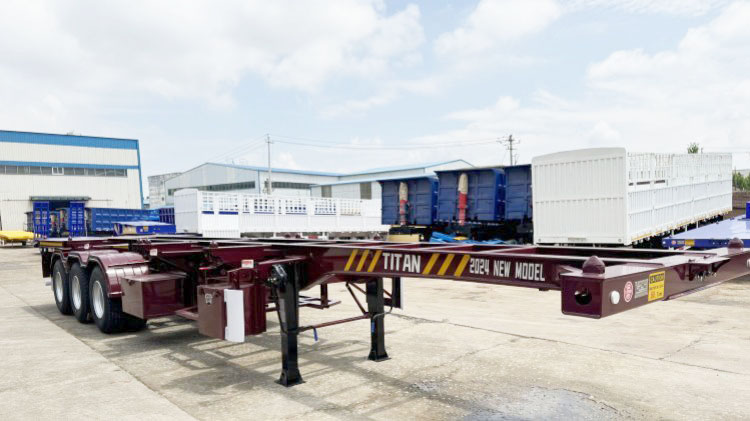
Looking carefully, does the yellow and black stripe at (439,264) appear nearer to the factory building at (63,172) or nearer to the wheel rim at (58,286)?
the wheel rim at (58,286)

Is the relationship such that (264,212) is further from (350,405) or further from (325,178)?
(325,178)

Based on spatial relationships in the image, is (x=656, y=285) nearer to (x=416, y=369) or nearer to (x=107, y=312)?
(x=416, y=369)

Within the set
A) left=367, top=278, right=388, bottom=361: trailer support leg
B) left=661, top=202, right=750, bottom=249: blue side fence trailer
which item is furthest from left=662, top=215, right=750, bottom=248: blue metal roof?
left=367, top=278, right=388, bottom=361: trailer support leg

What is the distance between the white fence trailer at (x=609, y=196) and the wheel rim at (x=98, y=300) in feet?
33.4

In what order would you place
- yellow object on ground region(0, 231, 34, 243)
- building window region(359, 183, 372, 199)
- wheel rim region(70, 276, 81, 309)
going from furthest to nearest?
building window region(359, 183, 372, 199) → yellow object on ground region(0, 231, 34, 243) → wheel rim region(70, 276, 81, 309)

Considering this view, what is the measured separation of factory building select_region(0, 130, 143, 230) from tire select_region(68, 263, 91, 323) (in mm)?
36483

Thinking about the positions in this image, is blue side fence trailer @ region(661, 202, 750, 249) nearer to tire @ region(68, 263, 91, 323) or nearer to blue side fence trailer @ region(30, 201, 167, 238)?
tire @ region(68, 263, 91, 323)

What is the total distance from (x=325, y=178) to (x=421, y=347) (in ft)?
185

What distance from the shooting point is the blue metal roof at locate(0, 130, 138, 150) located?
40562 millimetres

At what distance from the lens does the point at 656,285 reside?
2998 mm

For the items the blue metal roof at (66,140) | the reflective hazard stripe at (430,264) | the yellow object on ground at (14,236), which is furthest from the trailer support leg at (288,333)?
the blue metal roof at (66,140)

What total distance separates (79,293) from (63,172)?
4115 cm

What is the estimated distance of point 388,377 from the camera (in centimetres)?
504

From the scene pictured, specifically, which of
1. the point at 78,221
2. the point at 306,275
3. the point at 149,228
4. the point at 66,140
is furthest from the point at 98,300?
the point at 66,140
